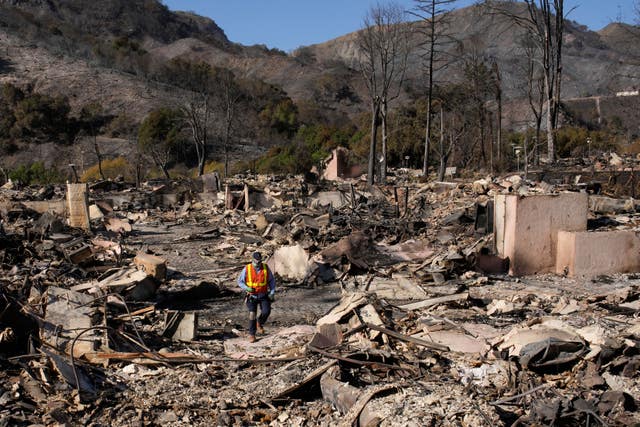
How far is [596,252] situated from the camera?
33.4 ft

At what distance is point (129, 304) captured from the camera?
27.9ft

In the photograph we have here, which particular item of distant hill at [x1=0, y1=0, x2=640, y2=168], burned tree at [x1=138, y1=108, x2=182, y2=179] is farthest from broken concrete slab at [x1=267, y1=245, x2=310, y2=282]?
burned tree at [x1=138, y1=108, x2=182, y2=179]

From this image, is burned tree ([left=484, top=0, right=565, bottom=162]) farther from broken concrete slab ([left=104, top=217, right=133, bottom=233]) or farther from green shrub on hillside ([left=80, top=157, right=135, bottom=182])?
green shrub on hillside ([left=80, top=157, right=135, bottom=182])

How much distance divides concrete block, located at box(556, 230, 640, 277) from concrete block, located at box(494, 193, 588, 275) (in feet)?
0.71

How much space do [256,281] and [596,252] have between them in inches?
237

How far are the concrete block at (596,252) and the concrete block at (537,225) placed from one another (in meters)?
0.22

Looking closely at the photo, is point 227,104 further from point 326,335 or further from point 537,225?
point 326,335

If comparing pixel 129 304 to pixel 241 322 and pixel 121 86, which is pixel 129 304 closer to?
pixel 241 322

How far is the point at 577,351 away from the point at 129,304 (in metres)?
5.77

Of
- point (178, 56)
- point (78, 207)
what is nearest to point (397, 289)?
point (78, 207)

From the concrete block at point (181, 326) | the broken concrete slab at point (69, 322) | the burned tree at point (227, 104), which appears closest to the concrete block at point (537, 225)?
the concrete block at point (181, 326)

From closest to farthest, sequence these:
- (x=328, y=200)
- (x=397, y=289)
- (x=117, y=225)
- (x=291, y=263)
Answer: (x=397, y=289) → (x=291, y=263) → (x=117, y=225) → (x=328, y=200)

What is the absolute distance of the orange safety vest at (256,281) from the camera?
7430mm

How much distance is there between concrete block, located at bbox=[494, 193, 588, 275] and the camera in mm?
10195
